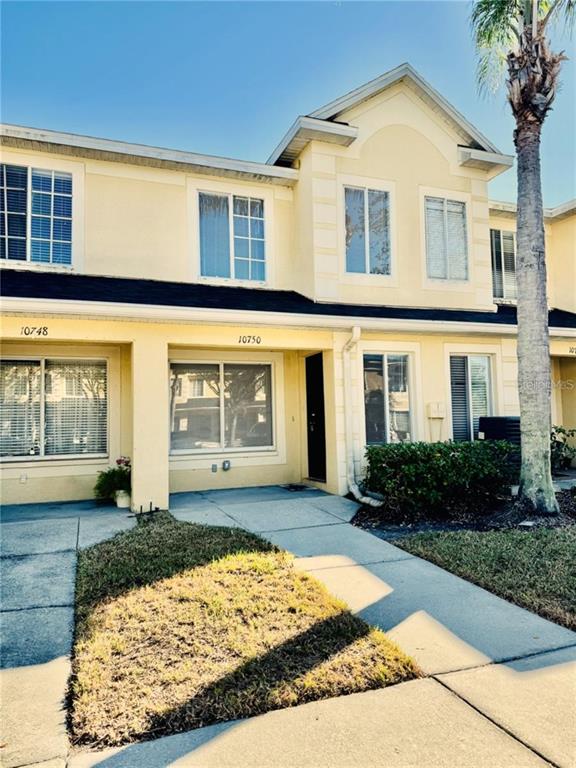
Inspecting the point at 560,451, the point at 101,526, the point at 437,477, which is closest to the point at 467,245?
the point at 560,451

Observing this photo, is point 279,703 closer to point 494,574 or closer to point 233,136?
point 494,574

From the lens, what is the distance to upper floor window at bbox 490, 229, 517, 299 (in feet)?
43.3

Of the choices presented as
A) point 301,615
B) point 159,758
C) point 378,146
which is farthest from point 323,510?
point 378,146

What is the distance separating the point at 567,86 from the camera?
353 inches

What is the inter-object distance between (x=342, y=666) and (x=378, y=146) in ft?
34.3

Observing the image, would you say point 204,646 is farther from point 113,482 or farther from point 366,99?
point 366,99

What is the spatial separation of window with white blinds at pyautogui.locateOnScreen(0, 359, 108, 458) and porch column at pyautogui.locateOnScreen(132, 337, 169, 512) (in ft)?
5.70

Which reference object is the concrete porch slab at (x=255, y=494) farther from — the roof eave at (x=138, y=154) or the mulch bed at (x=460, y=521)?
the roof eave at (x=138, y=154)

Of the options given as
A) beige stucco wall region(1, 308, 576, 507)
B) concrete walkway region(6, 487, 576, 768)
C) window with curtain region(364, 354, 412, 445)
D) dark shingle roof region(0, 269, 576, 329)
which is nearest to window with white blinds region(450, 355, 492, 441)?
beige stucco wall region(1, 308, 576, 507)

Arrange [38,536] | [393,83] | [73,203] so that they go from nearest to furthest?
1. [38,536]
2. [73,203]
3. [393,83]

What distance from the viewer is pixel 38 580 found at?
5.21 m

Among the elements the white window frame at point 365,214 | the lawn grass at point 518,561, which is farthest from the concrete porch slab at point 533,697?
the white window frame at point 365,214

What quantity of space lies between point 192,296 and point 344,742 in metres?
7.47

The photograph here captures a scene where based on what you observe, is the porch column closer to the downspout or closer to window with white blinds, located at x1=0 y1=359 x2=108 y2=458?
window with white blinds, located at x1=0 y1=359 x2=108 y2=458
